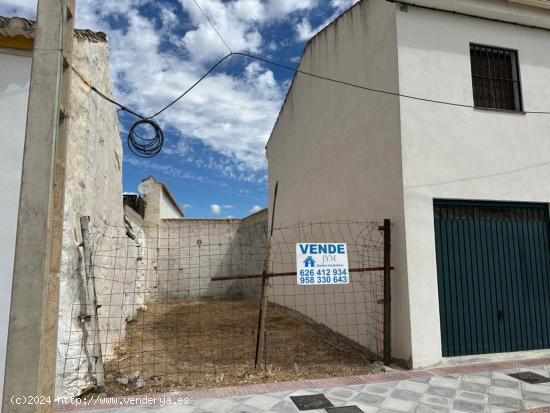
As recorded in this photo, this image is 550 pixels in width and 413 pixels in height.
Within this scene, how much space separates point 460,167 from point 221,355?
463cm

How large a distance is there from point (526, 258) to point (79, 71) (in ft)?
22.9

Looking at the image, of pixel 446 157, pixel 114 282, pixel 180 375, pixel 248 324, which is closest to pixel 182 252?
pixel 248 324

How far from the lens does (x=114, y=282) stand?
23.2ft

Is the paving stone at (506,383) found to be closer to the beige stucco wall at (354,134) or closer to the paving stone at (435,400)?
the paving stone at (435,400)

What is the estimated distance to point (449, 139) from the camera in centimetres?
572

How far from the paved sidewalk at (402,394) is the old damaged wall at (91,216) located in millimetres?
959

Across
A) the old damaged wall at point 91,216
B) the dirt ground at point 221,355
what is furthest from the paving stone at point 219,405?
the old damaged wall at point 91,216

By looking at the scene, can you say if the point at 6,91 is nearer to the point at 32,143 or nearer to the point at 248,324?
the point at 32,143

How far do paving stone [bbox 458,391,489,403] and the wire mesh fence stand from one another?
1.19 meters

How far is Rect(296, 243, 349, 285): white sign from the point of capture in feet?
17.2

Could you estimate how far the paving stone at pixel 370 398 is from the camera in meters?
4.11

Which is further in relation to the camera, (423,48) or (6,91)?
(423,48)

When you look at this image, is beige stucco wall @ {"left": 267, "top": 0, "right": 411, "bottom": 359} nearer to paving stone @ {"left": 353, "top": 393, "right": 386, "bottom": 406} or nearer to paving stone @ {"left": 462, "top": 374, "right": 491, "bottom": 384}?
paving stone @ {"left": 462, "top": 374, "right": 491, "bottom": 384}

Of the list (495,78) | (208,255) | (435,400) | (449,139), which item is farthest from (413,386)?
(208,255)
